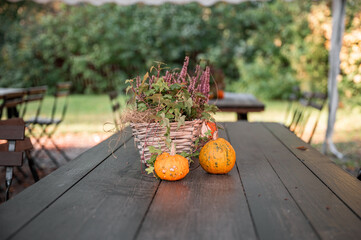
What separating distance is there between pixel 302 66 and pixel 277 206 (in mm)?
8286

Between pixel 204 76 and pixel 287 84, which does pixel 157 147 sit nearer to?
pixel 204 76

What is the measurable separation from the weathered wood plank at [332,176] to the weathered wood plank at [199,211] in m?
0.34

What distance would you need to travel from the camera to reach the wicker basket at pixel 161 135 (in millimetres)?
1308

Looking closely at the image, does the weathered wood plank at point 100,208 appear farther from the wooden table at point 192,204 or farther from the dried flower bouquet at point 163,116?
the dried flower bouquet at point 163,116

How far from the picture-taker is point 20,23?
11.5 m

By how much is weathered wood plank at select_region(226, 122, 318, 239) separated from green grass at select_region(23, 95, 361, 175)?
2820 mm

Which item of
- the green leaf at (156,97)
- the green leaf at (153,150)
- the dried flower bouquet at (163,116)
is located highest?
the green leaf at (156,97)

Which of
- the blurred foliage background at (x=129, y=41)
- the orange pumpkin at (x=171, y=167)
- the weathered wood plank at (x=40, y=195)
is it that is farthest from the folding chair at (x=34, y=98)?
the blurred foliage background at (x=129, y=41)

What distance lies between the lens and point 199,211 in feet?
3.20

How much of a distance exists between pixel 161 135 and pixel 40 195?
489 mm

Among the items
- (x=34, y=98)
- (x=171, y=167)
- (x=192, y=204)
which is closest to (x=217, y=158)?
(x=171, y=167)

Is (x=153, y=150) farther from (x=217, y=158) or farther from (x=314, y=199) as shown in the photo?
(x=314, y=199)

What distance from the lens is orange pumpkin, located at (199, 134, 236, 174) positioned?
1.29 meters

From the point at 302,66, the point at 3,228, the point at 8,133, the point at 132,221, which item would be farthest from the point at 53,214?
the point at 302,66
